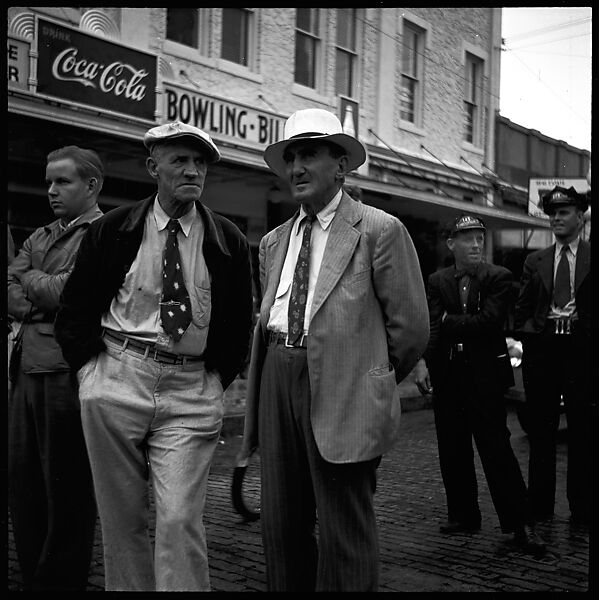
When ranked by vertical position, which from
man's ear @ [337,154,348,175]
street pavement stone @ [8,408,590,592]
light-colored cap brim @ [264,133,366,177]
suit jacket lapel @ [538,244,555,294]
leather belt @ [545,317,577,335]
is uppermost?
light-colored cap brim @ [264,133,366,177]

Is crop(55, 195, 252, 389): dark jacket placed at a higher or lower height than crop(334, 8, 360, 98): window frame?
lower

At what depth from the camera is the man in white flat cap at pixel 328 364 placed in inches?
127

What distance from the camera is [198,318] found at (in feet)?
11.4

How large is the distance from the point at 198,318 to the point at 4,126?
1119 mm

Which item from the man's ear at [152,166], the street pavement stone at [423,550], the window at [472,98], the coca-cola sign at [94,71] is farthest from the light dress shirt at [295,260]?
the window at [472,98]

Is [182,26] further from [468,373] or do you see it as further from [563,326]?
[468,373]

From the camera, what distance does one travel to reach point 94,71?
32.8ft

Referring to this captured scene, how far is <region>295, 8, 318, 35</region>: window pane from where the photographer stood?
13842mm

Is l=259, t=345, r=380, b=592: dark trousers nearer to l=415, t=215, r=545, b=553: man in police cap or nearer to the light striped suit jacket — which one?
the light striped suit jacket

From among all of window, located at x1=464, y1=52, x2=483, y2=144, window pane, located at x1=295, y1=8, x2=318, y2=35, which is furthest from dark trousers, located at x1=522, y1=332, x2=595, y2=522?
window, located at x1=464, y1=52, x2=483, y2=144

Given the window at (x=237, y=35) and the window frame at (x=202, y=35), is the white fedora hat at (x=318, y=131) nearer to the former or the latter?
the window frame at (x=202, y=35)

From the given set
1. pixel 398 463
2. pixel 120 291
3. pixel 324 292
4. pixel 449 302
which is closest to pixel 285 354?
pixel 324 292

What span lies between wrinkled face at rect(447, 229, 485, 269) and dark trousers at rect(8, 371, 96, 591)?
2667mm

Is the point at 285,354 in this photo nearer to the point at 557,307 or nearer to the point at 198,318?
the point at 198,318
